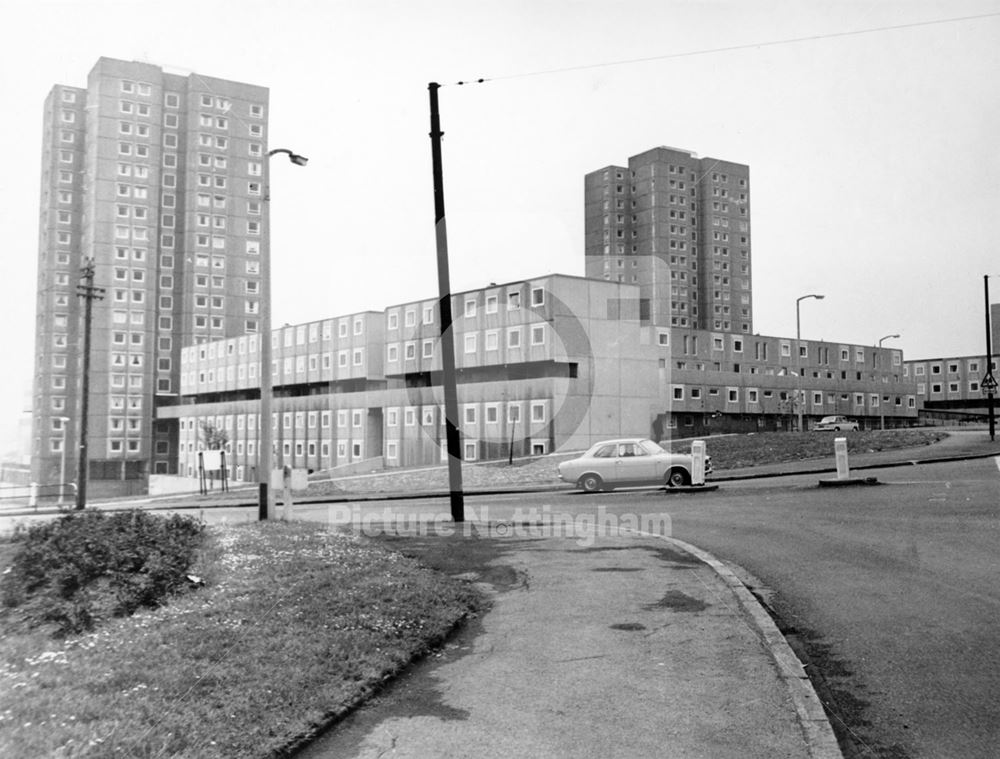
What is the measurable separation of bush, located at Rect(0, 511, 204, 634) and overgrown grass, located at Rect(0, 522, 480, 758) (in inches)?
13.2

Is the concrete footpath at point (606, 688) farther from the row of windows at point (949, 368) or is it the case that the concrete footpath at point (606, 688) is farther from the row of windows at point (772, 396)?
the row of windows at point (949, 368)

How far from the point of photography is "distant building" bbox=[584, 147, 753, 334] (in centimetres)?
11162

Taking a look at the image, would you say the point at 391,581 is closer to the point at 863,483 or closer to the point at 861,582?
the point at 861,582

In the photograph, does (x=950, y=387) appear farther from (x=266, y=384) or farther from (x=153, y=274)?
(x=266, y=384)

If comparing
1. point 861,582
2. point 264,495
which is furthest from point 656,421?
point 861,582

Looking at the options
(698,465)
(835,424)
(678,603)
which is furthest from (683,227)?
(678,603)

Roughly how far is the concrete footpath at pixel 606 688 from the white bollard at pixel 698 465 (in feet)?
45.0

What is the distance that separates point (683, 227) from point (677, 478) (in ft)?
318

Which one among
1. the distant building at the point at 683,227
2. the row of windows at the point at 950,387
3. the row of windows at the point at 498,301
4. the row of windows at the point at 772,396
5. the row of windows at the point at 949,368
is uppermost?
the distant building at the point at 683,227

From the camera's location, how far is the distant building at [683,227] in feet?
366

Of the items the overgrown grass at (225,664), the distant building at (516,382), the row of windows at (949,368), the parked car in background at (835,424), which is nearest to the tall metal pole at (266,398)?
the overgrown grass at (225,664)

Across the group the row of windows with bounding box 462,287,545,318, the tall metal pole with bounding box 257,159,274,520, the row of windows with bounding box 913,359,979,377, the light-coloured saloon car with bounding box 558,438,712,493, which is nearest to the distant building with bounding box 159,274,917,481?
the row of windows with bounding box 462,287,545,318

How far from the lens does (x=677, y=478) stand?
73.7 ft

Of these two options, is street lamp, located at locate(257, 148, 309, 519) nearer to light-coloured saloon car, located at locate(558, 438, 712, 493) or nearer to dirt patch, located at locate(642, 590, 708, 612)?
light-coloured saloon car, located at locate(558, 438, 712, 493)
